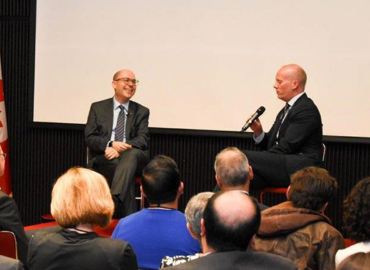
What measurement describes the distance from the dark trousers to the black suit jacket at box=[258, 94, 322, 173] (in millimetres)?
1065

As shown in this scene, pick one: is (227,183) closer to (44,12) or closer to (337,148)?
(337,148)

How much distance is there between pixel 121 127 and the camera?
600 cm

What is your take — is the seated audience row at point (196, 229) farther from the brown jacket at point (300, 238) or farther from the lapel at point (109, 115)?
the lapel at point (109, 115)

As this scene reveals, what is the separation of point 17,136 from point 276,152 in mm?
3172

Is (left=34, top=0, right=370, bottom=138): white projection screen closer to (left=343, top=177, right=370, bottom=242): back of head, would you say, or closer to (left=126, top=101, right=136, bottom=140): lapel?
(left=126, top=101, right=136, bottom=140): lapel

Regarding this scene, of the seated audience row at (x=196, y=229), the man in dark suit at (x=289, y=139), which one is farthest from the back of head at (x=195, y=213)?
the man in dark suit at (x=289, y=139)

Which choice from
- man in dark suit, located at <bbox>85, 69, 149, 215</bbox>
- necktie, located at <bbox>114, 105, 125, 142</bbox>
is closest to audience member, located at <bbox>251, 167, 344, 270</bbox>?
man in dark suit, located at <bbox>85, 69, 149, 215</bbox>

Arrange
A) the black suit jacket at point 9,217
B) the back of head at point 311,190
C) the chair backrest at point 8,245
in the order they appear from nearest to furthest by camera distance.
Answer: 1. the back of head at point 311,190
2. the chair backrest at point 8,245
3. the black suit jacket at point 9,217

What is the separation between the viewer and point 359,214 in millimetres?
2570

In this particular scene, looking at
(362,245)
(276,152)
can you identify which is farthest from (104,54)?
(362,245)

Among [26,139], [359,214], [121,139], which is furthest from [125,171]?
[359,214]

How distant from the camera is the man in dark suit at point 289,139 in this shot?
17.1ft

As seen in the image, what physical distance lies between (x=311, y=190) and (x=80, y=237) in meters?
1.14

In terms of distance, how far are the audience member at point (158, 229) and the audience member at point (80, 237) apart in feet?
1.28
